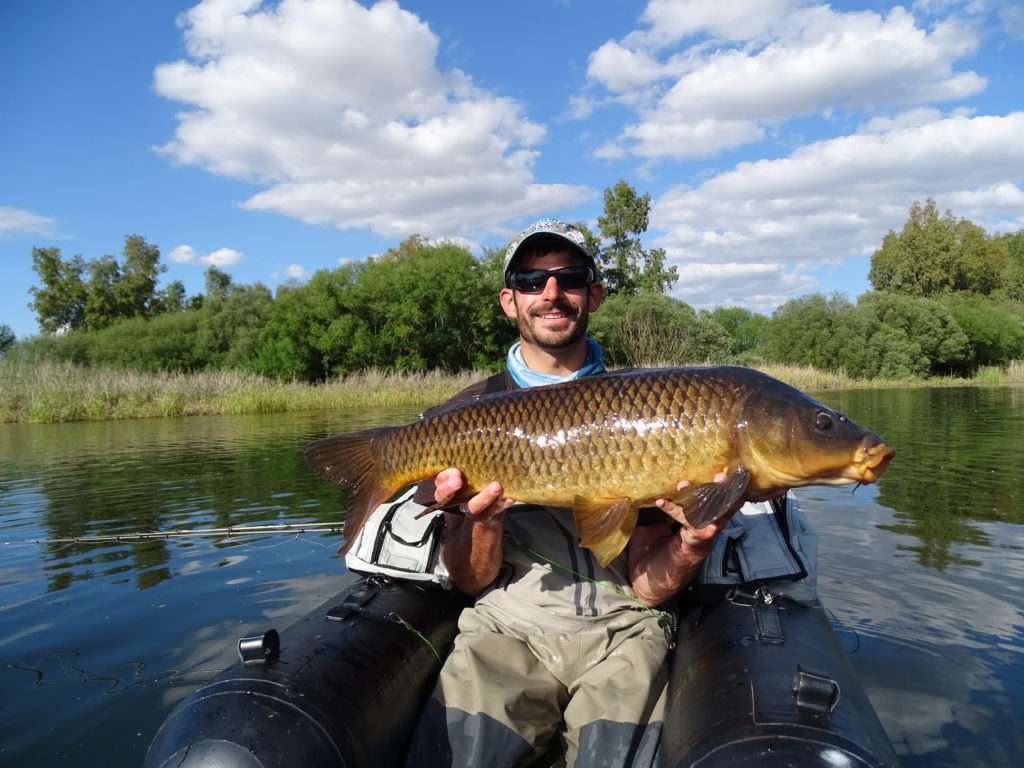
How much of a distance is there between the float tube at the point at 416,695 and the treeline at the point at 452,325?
93.3 feet

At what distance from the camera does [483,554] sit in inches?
111

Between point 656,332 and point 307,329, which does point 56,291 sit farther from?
point 656,332

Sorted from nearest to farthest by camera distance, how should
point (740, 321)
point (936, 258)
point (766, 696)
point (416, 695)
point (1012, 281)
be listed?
point (766, 696) → point (416, 695) → point (936, 258) → point (1012, 281) → point (740, 321)

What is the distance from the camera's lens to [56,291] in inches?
1903

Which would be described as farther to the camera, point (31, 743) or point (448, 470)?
point (31, 743)

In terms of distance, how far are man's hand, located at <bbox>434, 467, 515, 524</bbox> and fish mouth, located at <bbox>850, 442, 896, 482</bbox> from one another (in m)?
1.19

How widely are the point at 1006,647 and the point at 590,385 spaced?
10.2 ft

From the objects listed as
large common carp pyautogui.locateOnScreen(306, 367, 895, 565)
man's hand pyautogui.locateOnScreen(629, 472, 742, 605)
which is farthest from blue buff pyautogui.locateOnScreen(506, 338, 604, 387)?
man's hand pyautogui.locateOnScreen(629, 472, 742, 605)

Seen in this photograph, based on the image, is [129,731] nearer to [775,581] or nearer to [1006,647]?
[775,581]

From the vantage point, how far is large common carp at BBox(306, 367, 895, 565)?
2.29m

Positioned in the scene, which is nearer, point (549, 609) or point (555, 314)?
point (549, 609)

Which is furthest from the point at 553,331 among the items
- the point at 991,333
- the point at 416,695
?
the point at 991,333

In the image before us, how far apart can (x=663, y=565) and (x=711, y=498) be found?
522mm

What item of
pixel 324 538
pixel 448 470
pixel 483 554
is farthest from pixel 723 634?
pixel 324 538
